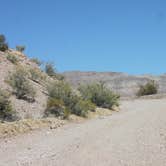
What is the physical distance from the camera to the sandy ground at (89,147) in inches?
451

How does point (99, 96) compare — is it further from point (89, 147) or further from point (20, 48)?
point (89, 147)

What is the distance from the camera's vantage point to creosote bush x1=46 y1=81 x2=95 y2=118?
24000 millimetres

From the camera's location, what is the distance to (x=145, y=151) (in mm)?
12891

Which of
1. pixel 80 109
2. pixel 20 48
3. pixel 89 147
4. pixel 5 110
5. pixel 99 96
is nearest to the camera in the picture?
pixel 89 147

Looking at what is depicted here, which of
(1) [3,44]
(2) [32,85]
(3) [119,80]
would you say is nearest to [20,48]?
(1) [3,44]

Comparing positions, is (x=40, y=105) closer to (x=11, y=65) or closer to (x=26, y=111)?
(x=26, y=111)

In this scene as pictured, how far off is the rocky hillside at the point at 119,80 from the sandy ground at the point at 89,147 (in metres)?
71.7

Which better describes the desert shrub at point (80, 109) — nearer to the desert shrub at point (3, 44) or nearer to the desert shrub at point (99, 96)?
the desert shrub at point (99, 96)

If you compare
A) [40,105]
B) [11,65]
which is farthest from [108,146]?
[11,65]

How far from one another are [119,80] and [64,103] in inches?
3217

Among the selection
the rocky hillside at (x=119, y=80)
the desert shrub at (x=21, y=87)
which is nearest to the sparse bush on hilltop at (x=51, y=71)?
the desert shrub at (x=21, y=87)

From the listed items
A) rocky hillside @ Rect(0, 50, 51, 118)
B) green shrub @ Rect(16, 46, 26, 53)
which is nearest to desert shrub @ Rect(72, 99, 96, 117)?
rocky hillside @ Rect(0, 50, 51, 118)

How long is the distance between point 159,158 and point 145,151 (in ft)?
3.96

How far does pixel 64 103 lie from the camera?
2639cm
